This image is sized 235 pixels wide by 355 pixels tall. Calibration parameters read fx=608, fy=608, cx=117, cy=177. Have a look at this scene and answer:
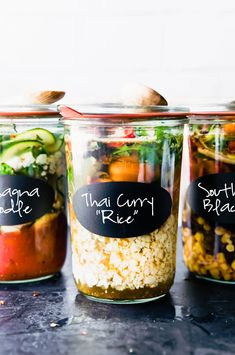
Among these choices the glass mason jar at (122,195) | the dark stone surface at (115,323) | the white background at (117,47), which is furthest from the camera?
the white background at (117,47)

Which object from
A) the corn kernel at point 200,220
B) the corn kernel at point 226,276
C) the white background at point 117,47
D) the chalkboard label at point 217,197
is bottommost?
the corn kernel at point 226,276

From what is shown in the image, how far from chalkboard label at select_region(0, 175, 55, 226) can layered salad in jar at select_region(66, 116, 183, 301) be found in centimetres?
7

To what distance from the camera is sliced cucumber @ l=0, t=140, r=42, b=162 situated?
882mm

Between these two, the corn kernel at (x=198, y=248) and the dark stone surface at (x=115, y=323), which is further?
the corn kernel at (x=198, y=248)

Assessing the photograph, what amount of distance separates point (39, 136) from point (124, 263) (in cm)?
23

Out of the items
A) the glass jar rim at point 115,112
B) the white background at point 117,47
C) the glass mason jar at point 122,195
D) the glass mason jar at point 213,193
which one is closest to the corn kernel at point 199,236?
the glass mason jar at point 213,193

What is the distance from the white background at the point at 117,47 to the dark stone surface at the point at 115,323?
0.46 metres

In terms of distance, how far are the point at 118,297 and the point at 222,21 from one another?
2.08 feet

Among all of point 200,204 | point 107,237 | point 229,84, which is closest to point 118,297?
point 107,237

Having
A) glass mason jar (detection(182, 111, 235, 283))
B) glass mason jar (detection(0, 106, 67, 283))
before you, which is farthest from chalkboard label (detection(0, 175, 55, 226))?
glass mason jar (detection(182, 111, 235, 283))

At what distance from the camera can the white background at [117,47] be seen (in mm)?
Result: 1206

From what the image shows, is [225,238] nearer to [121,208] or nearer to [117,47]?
[121,208]

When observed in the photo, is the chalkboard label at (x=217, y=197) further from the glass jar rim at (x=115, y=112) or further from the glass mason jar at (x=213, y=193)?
the glass jar rim at (x=115, y=112)

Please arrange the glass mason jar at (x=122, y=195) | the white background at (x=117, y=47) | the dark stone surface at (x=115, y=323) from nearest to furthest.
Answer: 1. the dark stone surface at (x=115, y=323)
2. the glass mason jar at (x=122, y=195)
3. the white background at (x=117, y=47)
